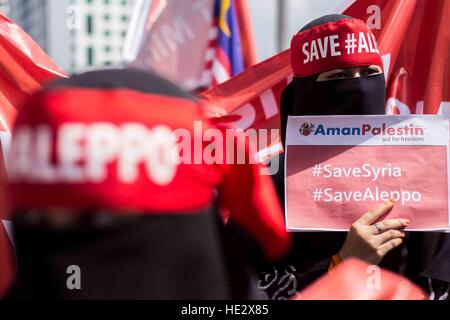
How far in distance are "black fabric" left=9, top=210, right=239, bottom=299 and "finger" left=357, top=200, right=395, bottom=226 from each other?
120 centimetres

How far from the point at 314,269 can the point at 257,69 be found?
205cm

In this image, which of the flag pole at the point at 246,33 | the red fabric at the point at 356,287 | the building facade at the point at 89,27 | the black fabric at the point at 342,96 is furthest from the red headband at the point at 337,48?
the building facade at the point at 89,27

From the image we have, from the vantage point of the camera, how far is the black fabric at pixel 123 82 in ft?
4.75

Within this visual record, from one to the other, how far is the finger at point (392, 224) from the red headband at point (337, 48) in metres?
0.75

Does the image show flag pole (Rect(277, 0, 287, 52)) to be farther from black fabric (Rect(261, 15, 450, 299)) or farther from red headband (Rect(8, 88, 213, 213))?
red headband (Rect(8, 88, 213, 213))

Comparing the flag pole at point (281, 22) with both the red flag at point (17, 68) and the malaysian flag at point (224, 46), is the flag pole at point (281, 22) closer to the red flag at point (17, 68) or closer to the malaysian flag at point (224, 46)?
the malaysian flag at point (224, 46)

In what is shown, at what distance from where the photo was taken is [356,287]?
1.75 meters

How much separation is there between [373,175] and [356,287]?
1.01m

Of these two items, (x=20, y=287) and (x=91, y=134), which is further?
(x=20, y=287)

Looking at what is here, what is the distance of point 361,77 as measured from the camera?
3143 millimetres

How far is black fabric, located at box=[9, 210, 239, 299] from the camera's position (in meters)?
1.40

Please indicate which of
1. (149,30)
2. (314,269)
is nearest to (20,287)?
(314,269)

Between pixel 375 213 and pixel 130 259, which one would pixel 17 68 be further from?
pixel 130 259
